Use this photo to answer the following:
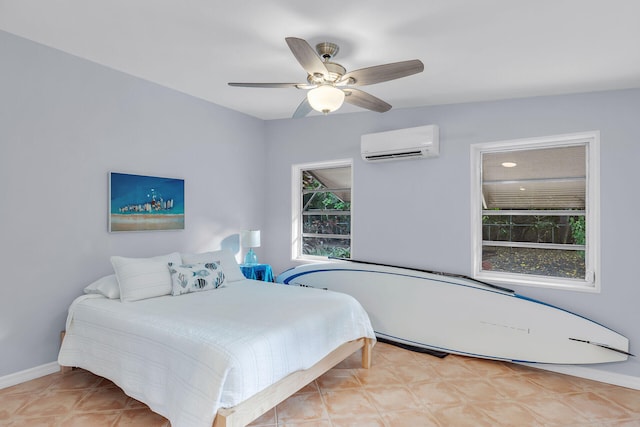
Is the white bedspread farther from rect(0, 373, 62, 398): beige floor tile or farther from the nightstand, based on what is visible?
the nightstand

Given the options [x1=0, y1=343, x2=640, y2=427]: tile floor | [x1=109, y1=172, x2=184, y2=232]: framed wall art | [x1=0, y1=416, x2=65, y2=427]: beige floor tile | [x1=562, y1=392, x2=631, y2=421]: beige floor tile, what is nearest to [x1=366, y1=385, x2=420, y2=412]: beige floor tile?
[x1=0, y1=343, x2=640, y2=427]: tile floor

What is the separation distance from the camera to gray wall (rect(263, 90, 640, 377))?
2.83 meters

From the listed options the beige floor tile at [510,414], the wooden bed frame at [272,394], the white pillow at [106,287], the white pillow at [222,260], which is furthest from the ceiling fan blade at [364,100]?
the white pillow at [106,287]

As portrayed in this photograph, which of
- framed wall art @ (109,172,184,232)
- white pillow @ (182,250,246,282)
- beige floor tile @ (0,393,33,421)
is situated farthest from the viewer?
white pillow @ (182,250,246,282)

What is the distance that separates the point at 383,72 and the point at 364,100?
1.58 feet

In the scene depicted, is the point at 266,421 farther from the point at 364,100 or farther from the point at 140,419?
the point at 364,100

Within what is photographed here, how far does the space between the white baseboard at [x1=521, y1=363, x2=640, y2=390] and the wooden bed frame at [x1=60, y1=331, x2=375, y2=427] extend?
1.64 meters

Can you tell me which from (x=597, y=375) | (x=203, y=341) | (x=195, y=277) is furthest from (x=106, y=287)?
(x=597, y=375)

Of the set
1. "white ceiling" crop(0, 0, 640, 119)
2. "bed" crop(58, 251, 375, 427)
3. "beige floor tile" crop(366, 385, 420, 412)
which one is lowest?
"beige floor tile" crop(366, 385, 420, 412)

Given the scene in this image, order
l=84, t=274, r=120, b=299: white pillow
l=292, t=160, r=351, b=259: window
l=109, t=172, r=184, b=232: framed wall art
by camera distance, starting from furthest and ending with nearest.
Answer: l=292, t=160, r=351, b=259: window
l=109, t=172, r=184, b=232: framed wall art
l=84, t=274, r=120, b=299: white pillow

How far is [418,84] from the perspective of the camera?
3.10m

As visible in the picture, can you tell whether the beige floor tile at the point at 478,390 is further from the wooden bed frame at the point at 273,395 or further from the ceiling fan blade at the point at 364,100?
the ceiling fan blade at the point at 364,100

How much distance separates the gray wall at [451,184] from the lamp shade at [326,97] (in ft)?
5.49

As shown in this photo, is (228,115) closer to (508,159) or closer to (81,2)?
(81,2)
